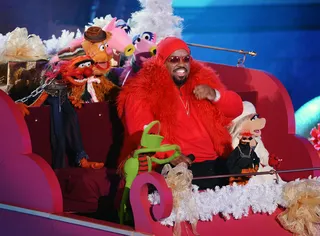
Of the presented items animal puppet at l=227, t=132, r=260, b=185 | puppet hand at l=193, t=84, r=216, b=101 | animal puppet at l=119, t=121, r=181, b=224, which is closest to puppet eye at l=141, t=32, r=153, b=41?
puppet hand at l=193, t=84, r=216, b=101

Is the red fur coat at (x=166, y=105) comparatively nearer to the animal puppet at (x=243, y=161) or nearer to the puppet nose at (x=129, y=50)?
the animal puppet at (x=243, y=161)

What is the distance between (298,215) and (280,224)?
78 mm

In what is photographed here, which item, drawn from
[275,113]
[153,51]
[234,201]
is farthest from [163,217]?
[153,51]

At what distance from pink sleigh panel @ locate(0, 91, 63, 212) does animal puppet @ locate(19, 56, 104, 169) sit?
56 centimetres

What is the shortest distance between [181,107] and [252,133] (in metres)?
0.38

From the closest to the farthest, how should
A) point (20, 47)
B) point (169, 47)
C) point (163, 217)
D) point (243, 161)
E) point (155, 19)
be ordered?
point (163, 217) → point (243, 161) → point (169, 47) → point (20, 47) → point (155, 19)

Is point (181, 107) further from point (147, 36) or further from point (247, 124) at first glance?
point (147, 36)

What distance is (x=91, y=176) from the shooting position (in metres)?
2.66

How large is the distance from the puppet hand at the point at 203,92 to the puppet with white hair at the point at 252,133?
17 centimetres

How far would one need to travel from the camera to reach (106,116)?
297cm

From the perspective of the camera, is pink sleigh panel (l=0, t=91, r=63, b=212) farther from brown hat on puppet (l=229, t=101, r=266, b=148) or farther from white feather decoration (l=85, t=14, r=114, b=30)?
white feather decoration (l=85, t=14, r=114, b=30)

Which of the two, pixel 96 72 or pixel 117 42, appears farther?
pixel 117 42

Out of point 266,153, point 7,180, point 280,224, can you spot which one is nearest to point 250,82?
point 266,153

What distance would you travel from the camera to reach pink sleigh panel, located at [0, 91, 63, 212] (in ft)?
7.00
